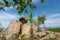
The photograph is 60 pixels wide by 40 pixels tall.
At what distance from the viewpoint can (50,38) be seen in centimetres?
2414

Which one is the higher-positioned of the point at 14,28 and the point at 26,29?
the point at 14,28

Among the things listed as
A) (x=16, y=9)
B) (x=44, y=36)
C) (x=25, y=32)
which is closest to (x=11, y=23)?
(x=25, y=32)

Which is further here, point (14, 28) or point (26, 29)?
point (14, 28)

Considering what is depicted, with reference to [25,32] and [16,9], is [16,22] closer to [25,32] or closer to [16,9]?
[25,32]

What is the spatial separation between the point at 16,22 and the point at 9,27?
57.1 inches

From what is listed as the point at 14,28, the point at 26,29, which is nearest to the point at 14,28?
the point at 14,28

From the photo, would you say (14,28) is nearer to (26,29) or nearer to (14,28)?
(14,28)

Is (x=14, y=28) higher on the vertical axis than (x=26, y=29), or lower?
higher

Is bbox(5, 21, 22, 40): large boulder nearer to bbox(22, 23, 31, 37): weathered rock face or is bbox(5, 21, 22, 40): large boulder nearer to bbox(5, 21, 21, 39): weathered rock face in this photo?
bbox(5, 21, 21, 39): weathered rock face

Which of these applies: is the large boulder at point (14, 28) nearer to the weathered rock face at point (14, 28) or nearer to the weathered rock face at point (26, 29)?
the weathered rock face at point (14, 28)

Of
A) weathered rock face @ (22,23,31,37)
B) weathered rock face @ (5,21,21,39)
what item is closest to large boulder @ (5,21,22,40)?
weathered rock face @ (5,21,21,39)

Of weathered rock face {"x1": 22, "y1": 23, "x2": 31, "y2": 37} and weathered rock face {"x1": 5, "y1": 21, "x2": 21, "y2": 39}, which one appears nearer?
weathered rock face {"x1": 22, "y1": 23, "x2": 31, "y2": 37}

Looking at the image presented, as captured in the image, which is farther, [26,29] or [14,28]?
[14,28]

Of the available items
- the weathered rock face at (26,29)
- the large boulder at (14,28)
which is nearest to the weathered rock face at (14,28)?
the large boulder at (14,28)
